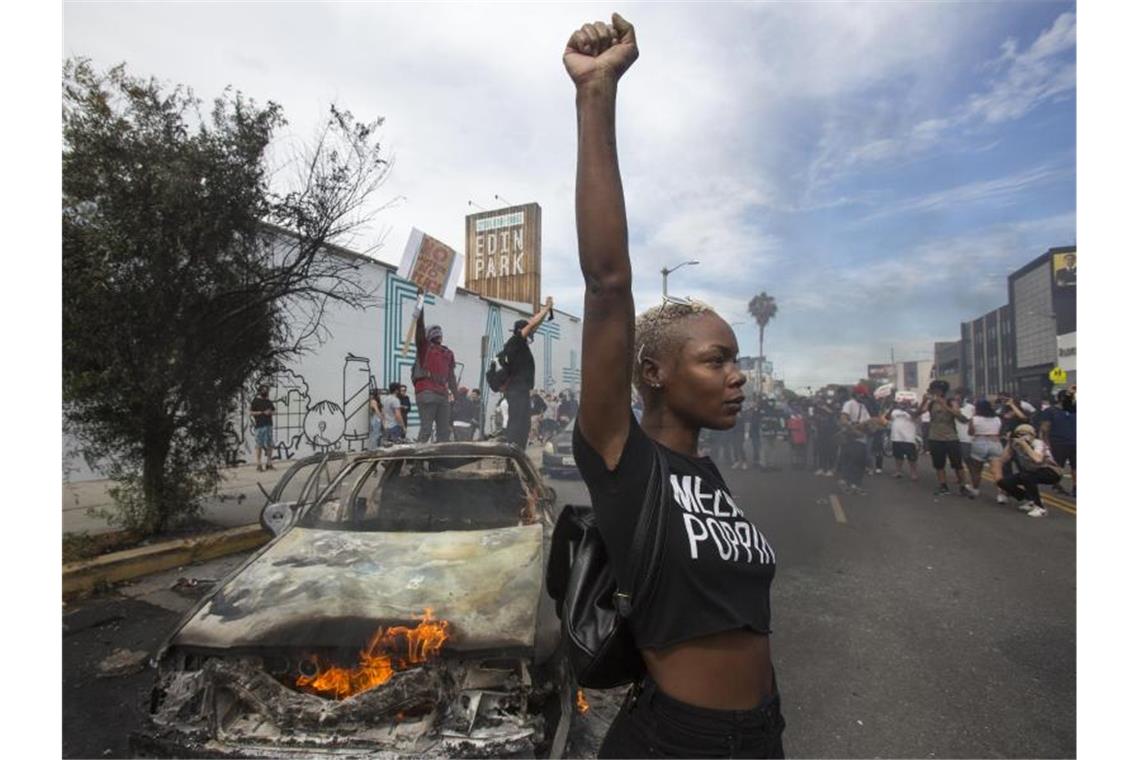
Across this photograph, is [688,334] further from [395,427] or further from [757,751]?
[395,427]

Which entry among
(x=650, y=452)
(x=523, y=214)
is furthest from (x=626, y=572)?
(x=523, y=214)

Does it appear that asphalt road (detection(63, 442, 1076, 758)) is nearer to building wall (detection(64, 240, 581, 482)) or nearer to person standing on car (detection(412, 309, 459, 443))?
person standing on car (detection(412, 309, 459, 443))

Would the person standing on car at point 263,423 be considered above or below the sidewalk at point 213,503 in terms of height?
above

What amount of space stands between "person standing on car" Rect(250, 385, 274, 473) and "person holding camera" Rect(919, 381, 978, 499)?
352 inches

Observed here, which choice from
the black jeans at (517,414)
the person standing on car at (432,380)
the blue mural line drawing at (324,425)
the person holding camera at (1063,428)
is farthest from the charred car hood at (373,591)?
the person holding camera at (1063,428)

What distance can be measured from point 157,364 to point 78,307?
0.78 m

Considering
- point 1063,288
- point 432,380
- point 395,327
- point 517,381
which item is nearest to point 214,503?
point 432,380

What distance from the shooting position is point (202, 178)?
580cm

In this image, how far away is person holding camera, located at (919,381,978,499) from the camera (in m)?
8.80

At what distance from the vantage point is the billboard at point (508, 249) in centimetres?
1021

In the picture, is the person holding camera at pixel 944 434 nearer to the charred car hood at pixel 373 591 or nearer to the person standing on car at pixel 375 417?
the charred car hood at pixel 373 591

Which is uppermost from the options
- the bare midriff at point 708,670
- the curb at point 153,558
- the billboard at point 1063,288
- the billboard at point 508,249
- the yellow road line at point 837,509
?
the billboard at point 1063,288

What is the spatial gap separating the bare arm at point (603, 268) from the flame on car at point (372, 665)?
1.61 meters

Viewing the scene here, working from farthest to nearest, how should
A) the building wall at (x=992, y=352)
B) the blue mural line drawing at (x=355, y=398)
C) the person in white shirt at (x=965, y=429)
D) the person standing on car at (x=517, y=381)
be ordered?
the building wall at (x=992, y=352), the blue mural line drawing at (x=355, y=398), the person in white shirt at (x=965, y=429), the person standing on car at (x=517, y=381)
